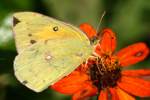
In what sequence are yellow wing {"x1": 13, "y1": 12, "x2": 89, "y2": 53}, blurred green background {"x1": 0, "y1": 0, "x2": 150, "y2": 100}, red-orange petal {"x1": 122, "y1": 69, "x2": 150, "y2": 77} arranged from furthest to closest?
blurred green background {"x1": 0, "y1": 0, "x2": 150, "y2": 100}
red-orange petal {"x1": 122, "y1": 69, "x2": 150, "y2": 77}
yellow wing {"x1": 13, "y1": 12, "x2": 89, "y2": 53}

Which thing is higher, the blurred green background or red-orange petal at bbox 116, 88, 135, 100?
the blurred green background

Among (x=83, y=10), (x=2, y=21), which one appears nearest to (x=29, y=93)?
(x=2, y=21)

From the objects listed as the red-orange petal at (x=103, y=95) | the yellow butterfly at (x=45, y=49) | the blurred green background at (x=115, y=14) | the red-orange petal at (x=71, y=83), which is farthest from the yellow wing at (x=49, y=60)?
the blurred green background at (x=115, y=14)

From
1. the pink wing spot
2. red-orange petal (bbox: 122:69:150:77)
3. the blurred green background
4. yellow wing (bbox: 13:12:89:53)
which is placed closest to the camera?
yellow wing (bbox: 13:12:89:53)

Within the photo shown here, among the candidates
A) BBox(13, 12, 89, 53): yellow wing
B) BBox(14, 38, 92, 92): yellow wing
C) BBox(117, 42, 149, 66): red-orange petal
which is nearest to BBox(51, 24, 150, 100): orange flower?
BBox(117, 42, 149, 66): red-orange petal

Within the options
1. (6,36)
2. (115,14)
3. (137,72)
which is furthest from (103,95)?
(115,14)

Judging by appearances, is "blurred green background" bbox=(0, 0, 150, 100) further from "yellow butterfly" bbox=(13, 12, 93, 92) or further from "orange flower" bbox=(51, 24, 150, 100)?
"yellow butterfly" bbox=(13, 12, 93, 92)

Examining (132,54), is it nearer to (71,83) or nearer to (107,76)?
(107,76)

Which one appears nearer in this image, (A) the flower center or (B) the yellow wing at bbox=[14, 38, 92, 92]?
(B) the yellow wing at bbox=[14, 38, 92, 92]

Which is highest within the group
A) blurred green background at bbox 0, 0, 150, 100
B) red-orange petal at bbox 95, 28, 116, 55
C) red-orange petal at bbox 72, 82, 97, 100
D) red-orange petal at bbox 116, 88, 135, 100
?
blurred green background at bbox 0, 0, 150, 100
